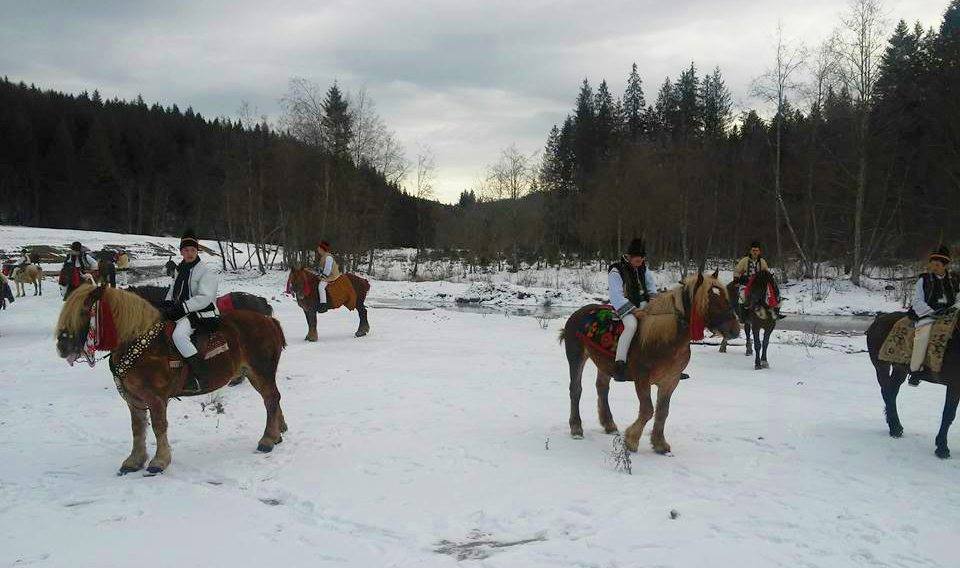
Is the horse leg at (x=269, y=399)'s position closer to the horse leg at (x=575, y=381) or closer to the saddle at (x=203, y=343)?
the saddle at (x=203, y=343)

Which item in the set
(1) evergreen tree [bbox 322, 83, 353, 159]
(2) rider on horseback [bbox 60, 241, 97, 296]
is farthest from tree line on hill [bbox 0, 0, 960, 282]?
(2) rider on horseback [bbox 60, 241, 97, 296]

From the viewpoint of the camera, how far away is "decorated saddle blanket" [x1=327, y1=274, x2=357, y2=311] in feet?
42.8

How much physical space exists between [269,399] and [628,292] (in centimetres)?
399

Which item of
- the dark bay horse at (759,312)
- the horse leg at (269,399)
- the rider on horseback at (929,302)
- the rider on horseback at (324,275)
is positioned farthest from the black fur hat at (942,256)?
the rider on horseback at (324,275)

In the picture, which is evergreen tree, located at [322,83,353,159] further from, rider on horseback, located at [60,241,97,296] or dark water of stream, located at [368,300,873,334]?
rider on horseback, located at [60,241,97,296]

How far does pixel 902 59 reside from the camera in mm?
26562

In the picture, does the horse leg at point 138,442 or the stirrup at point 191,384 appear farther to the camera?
the stirrup at point 191,384

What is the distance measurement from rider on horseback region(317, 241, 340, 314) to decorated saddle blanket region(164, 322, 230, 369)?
7.45m

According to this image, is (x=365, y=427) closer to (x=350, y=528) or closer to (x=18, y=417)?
(x=350, y=528)

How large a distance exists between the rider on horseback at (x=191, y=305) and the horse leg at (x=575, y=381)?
3.77m

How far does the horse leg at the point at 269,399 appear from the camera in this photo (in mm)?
5656

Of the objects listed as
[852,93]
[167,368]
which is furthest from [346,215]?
[167,368]

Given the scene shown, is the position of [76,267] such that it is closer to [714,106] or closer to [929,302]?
[929,302]

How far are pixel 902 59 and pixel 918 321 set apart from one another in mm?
28001
